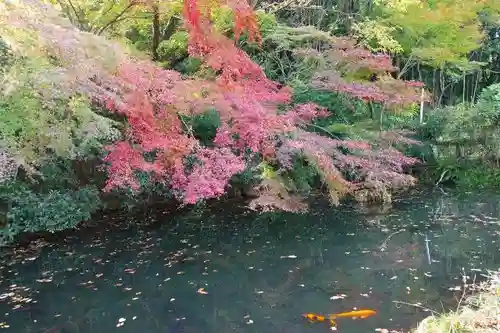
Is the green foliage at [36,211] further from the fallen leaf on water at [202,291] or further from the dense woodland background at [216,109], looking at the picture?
the fallen leaf on water at [202,291]

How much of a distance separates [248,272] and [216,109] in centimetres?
344

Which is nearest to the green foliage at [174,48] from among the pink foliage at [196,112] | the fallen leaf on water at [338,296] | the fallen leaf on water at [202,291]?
the pink foliage at [196,112]

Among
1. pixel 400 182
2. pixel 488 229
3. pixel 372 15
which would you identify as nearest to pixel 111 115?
pixel 400 182

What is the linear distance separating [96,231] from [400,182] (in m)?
6.64

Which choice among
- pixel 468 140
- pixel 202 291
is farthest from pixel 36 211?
pixel 468 140

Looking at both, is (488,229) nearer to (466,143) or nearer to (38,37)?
(466,143)

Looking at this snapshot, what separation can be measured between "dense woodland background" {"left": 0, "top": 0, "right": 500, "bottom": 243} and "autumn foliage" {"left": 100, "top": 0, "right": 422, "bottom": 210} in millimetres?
36

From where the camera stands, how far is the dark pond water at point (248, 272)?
18.3 feet

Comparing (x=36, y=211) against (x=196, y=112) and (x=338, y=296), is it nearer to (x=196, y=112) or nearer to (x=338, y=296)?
(x=196, y=112)

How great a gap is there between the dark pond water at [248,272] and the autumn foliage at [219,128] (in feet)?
3.42

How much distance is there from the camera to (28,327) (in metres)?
5.47

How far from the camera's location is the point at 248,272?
7172 millimetres

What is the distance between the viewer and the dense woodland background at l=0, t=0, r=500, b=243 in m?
6.98

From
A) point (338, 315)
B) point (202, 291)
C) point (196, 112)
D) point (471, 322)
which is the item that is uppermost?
point (196, 112)
